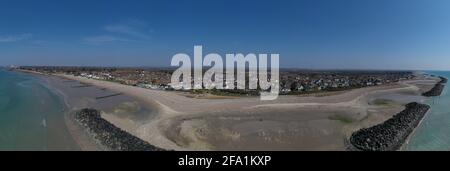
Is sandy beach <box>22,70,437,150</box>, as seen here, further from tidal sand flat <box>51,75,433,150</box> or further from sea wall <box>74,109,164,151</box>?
sea wall <box>74,109,164,151</box>

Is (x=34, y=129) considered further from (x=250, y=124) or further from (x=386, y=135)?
→ (x=386, y=135)

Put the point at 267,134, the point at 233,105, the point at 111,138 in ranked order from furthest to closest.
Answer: the point at 233,105, the point at 267,134, the point at 111,138

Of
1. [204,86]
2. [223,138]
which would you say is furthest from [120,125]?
[204,86]

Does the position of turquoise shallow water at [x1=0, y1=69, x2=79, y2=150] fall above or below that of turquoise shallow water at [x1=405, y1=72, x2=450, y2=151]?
above

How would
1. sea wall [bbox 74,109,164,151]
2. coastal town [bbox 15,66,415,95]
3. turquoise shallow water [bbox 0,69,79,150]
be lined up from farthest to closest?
coastal town [bbox 15,66,415,95] < turquoise shallow water [bbox 0,69,79,150] < sea wall [bbox 74,109,164,151]

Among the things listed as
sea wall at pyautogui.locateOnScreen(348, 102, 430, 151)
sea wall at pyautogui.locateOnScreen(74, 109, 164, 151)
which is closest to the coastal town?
sea wall at pyautogui.locateOnScreen(348, 102, 430, 151)

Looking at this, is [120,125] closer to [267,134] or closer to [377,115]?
[267,134]

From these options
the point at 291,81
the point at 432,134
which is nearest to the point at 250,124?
the point at 432,134

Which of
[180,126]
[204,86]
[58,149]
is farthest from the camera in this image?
[204,86]
